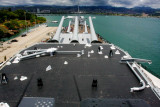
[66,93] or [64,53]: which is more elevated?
[64,53]

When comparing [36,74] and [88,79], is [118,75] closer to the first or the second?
[88,79]

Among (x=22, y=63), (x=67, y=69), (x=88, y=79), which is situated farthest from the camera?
(x=22, y=63)

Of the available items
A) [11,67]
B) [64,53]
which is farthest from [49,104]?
[64,53]

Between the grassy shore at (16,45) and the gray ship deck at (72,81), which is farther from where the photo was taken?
the grassy shore at (16,45)

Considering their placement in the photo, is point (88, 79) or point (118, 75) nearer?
point (88, 79)

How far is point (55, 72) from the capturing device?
19.5 m

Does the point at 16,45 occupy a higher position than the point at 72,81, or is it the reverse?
the point at 72,81

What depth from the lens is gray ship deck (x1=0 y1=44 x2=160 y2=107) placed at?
14.0 metres

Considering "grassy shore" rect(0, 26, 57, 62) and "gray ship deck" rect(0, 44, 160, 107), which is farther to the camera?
"grassy shore" rect(0, 26, 57, 62)

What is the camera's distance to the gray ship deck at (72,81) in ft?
46.1

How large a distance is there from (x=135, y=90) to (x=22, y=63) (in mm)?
18645

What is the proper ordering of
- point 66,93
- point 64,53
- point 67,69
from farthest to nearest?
point 64,53 → point 67,69 → point 66,93

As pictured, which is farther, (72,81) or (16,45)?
(16,45)

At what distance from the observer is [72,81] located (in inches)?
670
